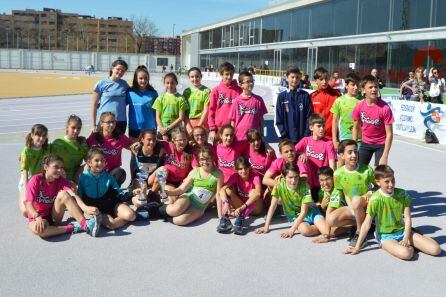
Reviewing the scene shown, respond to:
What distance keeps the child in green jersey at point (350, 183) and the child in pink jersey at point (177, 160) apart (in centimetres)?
204

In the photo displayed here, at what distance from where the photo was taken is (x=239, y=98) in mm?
7020

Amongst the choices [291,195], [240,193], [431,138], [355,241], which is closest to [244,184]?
[240,193]

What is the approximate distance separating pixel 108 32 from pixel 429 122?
165878 mm

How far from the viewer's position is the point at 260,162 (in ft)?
21.4

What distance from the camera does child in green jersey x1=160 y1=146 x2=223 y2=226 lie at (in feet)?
19.9

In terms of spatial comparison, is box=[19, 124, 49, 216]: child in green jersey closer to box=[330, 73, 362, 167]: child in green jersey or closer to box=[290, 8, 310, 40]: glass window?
box=[330, 73, 362, 167]: child in green jersey

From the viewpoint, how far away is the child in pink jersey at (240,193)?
236 inches

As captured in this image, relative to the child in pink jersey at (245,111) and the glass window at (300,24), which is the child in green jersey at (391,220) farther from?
the glass window at (300,24)

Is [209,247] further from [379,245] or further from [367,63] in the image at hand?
[367,63]

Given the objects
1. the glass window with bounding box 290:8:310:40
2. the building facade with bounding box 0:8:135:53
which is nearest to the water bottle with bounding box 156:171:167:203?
the glass window with bounding box 290:8:310:40

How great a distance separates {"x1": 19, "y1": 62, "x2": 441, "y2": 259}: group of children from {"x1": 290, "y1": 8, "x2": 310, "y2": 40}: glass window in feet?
122

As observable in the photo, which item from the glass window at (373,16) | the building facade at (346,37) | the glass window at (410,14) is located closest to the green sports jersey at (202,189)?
the building facade at (346,37)

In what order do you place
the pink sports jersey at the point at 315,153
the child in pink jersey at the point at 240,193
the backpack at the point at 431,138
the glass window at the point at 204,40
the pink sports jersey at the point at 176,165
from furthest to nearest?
the glass window at the point at 204,40, the backpack at the point at 431,138, the pink sports jersey at the point at 176,165, the pink sports jersey at the point at 315,153, the child in pink jersey at the point at 240,193

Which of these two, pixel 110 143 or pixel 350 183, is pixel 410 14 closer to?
pixel 350 183
